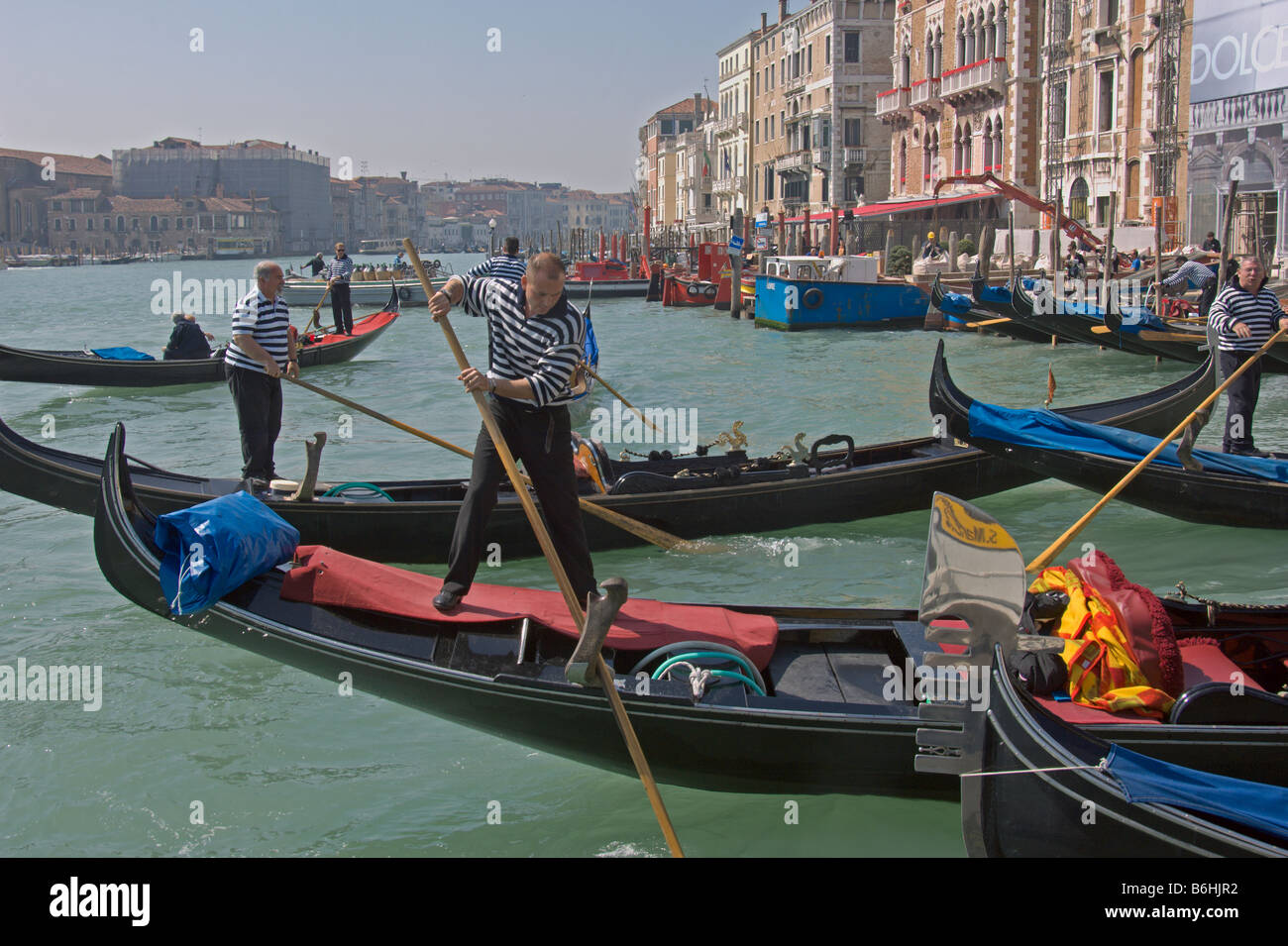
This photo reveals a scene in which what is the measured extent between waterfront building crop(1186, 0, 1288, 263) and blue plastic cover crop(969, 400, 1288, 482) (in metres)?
10.3

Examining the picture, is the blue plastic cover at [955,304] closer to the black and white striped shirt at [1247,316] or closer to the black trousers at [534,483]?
the black and white striped shirt at [1247,316]

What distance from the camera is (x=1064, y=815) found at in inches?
74.4

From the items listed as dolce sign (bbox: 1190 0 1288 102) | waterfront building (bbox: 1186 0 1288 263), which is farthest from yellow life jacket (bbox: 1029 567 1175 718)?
dolce sign (bbox: 1190 0 1288 102)

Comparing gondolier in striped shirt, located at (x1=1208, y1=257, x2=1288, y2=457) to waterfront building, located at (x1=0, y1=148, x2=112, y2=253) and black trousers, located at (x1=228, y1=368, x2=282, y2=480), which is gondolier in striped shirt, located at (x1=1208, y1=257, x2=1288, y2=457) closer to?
Answer: black trousers, located at (x1=228, y1=368, x2=282, y2=480)

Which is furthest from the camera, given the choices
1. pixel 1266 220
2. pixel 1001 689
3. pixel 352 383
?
pixel 1266 220

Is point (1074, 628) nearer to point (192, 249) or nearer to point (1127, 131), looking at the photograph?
point (1127, 131)

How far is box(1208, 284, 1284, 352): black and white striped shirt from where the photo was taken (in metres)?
5.38

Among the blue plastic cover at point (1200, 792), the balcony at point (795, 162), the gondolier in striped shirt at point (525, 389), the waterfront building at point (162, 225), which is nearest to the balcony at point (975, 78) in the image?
the balcony at point (795, 162)

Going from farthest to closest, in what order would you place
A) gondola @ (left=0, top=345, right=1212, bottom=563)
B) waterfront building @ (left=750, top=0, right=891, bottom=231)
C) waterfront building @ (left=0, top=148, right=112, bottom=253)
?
waterfront building @ (left=0, top=148, right=112, bottom=253) → waterfront building @ (left=750, top=0, right=891, bottom=231) → gondola @ (left=0, top=345, right=1212, bottom=563)

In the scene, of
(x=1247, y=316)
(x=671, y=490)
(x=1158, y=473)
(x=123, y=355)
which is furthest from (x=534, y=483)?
(x=123, y=355)

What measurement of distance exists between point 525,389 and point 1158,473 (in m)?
3.11

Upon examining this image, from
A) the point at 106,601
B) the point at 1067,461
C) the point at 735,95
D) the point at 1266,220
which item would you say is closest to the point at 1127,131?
the point at 1266,220

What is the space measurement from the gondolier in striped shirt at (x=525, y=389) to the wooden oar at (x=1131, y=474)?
4.16ft

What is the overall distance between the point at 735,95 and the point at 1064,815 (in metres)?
40.0
